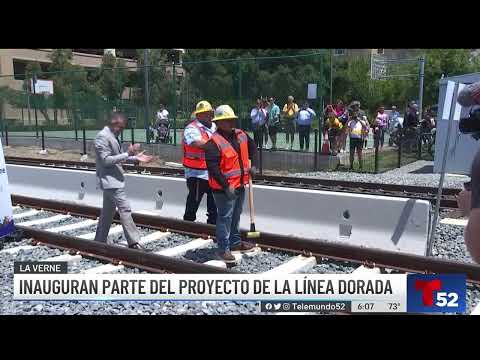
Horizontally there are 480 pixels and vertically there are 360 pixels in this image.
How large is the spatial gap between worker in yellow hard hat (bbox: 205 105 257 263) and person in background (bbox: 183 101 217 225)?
1116 millimetres

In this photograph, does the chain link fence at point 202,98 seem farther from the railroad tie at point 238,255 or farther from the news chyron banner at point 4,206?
the news chyron banner at point 4,206

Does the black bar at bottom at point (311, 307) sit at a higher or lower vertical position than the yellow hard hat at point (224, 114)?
lower

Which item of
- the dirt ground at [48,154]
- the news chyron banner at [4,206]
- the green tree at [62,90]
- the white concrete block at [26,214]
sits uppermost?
the green tree at [62,90]

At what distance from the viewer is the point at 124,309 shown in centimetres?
470

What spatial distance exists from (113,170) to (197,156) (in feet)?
4.60

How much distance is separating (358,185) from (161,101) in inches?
408

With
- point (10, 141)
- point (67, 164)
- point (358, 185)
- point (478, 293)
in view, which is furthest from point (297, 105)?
point (10, 141)

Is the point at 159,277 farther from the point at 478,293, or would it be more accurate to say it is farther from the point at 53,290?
the point at 478,293

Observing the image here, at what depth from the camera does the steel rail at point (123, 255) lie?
5340mm

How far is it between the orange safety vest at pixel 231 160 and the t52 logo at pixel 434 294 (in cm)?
234

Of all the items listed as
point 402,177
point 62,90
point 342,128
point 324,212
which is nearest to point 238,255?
point 324,212

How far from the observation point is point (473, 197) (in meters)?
1.89

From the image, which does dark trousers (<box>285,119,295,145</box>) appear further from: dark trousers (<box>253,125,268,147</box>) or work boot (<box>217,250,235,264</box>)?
work boot (<box>217,250,235,264</box>)

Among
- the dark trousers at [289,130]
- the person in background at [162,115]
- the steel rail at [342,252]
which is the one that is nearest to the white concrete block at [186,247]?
the steel rail at [342,252]
